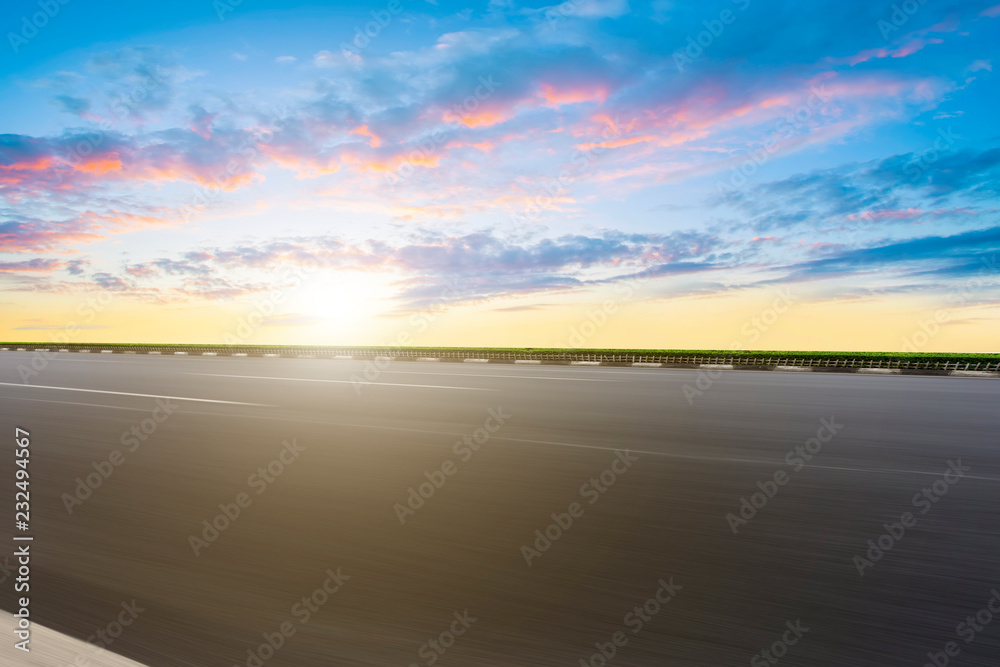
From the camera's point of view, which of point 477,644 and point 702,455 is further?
point 702,455

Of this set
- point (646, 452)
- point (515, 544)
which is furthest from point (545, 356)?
point (515, 544)

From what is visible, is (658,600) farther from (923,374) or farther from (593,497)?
(923,374)

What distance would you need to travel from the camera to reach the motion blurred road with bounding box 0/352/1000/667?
3406 millimetres

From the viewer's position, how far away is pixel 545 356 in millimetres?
47125

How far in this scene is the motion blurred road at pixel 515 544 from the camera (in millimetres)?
3406

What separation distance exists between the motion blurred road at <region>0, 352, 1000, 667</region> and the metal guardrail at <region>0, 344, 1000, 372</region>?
27.8 metres

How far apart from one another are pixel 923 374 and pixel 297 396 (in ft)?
102

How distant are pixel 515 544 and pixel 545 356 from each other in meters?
42.2

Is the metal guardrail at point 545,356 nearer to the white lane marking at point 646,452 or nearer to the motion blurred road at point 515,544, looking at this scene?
the motion blurred road at point 515,544

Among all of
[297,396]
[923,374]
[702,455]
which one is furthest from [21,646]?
[923,374]

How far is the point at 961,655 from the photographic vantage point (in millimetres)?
3260

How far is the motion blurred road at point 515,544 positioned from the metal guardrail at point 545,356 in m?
27.8

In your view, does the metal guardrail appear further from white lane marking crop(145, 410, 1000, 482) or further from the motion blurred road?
white lane marking crop(145, 410, 1000, 482)

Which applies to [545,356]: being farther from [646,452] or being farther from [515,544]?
[515,544]
